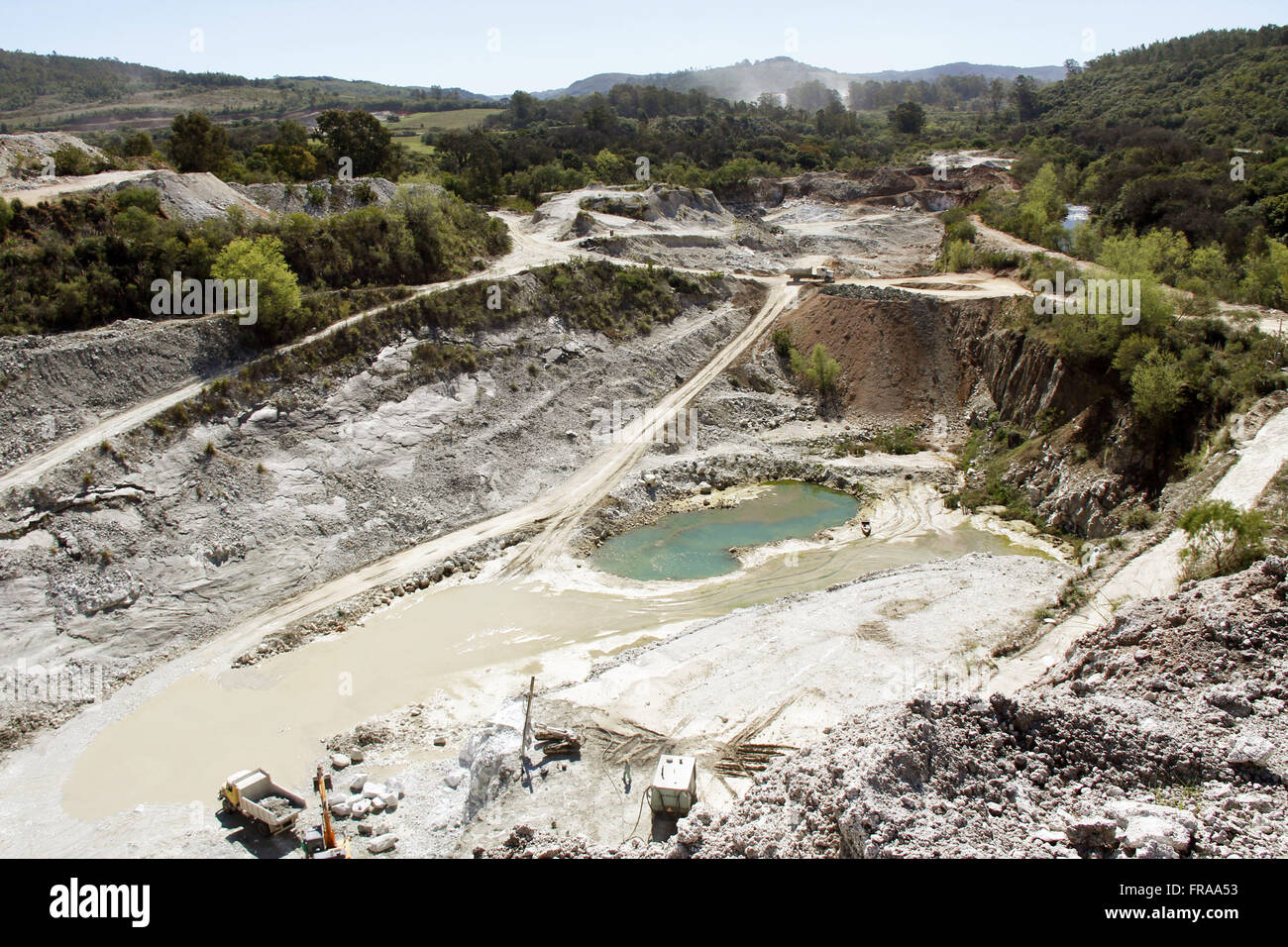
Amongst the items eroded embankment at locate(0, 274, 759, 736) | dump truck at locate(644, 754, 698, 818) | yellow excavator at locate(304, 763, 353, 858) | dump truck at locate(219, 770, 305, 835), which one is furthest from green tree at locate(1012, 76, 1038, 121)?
yellow excavator at locate(304, 763, 353, 858)

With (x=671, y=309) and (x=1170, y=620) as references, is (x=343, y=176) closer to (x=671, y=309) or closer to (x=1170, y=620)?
(x=671, y=309)

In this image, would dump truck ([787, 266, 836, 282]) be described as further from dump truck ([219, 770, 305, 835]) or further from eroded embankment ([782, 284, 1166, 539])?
dump truck ([219, 770, 305, 835])

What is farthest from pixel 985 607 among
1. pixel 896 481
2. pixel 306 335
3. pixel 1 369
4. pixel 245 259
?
pixel 1 369

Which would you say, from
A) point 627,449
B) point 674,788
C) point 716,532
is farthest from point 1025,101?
point 674,788

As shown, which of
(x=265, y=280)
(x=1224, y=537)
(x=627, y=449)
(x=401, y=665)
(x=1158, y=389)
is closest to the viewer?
(x=1224, y=537)

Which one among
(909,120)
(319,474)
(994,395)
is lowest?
(319,474)

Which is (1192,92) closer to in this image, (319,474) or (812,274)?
(812,274)
